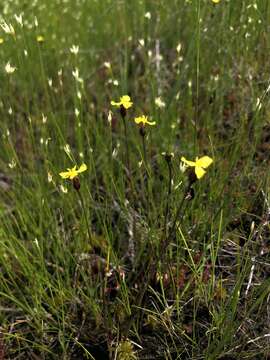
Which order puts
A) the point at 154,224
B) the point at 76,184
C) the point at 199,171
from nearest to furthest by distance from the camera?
the point at 199,171, the point at 76,184, the point at 154,224

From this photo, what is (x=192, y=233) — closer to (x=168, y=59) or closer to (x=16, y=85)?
(x=168, y=59)

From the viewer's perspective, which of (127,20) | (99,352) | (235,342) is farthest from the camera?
(127,20)

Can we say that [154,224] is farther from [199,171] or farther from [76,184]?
[199,171]

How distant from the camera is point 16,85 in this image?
3.22m

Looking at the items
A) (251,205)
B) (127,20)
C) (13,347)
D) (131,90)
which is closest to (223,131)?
(251,205)

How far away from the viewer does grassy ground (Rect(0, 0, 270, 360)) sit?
1.48m

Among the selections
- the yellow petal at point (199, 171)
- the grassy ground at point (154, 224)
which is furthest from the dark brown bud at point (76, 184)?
the yellow petal at point (199, 171)

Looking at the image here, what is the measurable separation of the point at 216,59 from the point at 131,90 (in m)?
0.66

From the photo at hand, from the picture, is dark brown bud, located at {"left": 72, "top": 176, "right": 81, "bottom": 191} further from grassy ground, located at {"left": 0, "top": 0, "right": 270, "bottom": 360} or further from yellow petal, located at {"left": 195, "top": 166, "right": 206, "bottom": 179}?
yellow petal, located at {"left": 195, "top": 166, "right": 206, "bottom": 179}

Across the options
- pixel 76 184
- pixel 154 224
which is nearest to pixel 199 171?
pixel 76 184

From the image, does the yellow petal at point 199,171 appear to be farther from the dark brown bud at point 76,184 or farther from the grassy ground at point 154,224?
the dark brown bud at point 76,184

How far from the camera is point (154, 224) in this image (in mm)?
1546

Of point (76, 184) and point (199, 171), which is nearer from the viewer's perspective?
point (199, 171)

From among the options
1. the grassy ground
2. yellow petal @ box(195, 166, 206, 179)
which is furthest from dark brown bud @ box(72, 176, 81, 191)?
yellow petal @ box(195, 166, 206, 179)
